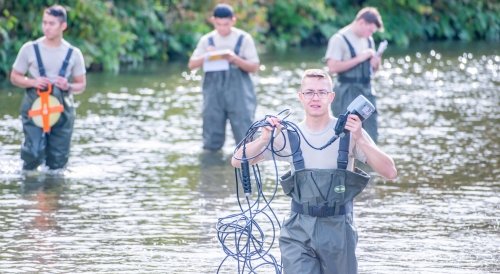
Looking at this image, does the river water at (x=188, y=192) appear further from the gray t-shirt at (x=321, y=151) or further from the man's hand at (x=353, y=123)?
the man's hand at (x=353, y=123)

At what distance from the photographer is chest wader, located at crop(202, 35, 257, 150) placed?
16.3m

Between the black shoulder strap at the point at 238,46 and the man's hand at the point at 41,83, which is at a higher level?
the black shoulder strap at the point at 238,46

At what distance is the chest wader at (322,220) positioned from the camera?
806cm


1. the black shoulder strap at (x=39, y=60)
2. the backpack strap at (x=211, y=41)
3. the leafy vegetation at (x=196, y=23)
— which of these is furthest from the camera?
the leafy vegetation at (x=196, y=23)

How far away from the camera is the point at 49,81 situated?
46.8ft

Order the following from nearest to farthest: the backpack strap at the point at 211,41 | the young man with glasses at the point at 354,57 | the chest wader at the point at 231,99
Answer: the young man with glasses at the point at 354,57 → the backpack strap at the point at 211,41 → the chest wader at the point at 231,99

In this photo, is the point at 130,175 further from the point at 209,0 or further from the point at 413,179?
the point at 209,0

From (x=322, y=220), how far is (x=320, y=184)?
0.20m

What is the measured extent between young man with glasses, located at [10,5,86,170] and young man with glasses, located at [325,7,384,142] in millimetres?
2774

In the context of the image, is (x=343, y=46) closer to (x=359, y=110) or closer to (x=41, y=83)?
(x=41, y=83)

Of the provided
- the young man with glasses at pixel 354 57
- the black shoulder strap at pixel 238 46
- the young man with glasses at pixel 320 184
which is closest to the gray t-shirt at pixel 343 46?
the young man with glasses at pixel 354 57

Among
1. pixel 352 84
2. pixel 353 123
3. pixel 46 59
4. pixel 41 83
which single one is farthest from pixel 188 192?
pixel 353 123

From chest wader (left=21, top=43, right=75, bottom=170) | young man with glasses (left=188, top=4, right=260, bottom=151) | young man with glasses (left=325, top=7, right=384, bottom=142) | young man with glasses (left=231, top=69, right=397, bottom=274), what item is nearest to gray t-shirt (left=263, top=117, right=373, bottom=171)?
young man with glasses (left=231, top=69, right=397, bottom=274)

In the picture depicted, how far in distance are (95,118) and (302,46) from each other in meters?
20.8
